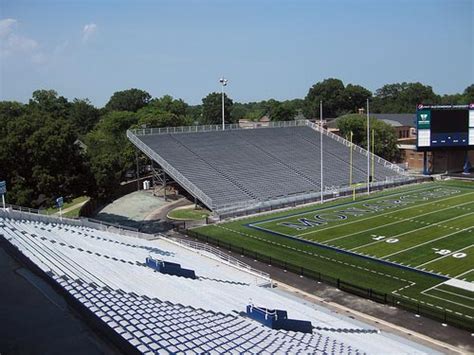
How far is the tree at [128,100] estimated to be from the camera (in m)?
104

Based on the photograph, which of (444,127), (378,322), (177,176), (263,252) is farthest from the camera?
(444,127)

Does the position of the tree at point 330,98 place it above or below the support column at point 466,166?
above

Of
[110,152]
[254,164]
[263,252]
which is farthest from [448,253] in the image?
[110,152]

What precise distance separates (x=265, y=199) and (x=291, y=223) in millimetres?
6606

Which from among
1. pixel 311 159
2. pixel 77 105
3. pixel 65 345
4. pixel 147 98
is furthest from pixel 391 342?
pixel 147 98

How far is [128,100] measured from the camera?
342 ft

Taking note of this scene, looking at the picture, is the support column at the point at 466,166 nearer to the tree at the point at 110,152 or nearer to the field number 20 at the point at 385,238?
the field number 20 at the point at 385,238

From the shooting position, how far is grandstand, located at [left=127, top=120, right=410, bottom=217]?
38688 mm

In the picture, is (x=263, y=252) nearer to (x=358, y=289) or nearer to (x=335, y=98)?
(x=358, y=289)

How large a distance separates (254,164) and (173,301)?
32508mm

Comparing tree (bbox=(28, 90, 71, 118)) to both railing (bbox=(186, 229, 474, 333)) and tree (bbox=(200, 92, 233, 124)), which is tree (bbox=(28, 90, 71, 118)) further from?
railing (bbox=(186, 229, 474, 333))

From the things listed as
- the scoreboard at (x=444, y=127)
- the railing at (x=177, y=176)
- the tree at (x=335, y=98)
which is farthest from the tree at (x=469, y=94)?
the railing at (x=177, y=176)

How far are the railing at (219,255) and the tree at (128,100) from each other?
80.2 m

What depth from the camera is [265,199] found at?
3922 centimetres
